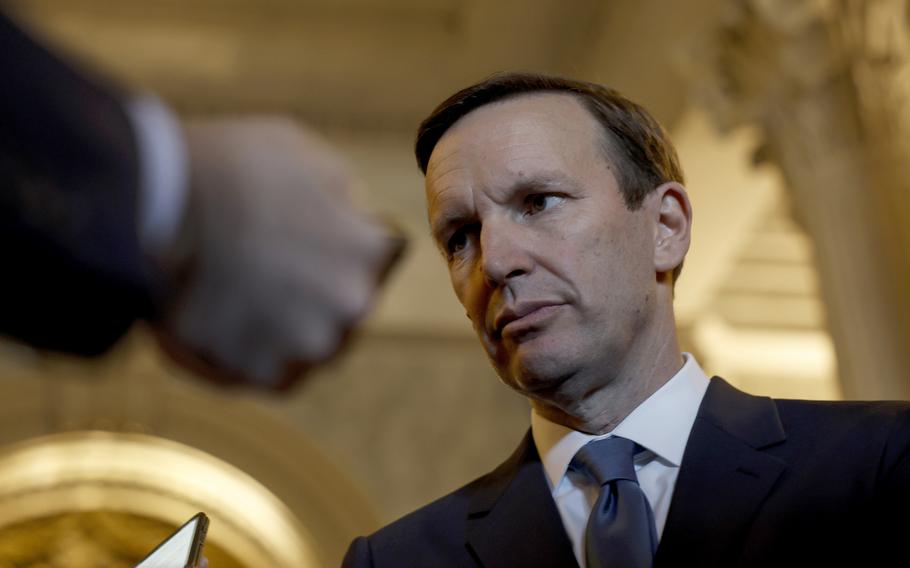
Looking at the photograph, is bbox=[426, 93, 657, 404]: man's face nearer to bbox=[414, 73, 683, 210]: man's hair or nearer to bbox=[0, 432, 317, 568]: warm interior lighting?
→ bbox=[414, 73, 683, 210]: man's hair

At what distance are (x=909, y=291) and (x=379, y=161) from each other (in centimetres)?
530

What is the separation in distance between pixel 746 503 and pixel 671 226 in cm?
56

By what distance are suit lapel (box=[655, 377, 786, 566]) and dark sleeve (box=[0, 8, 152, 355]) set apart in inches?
43.3

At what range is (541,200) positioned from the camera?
2.11m

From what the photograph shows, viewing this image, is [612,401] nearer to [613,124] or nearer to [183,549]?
[613,124]

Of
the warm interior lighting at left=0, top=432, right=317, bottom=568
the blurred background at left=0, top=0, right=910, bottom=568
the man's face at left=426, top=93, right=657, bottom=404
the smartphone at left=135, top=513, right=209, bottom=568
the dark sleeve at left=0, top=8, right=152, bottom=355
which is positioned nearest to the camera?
the dark sleeve at left=0, top=8, right=152, bottom=355

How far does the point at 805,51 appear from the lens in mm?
6648

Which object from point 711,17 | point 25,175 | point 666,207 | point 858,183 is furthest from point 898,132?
point 25,175

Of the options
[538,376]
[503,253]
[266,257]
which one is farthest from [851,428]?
[266,257]

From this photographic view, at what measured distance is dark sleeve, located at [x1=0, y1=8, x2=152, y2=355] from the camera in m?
0.96

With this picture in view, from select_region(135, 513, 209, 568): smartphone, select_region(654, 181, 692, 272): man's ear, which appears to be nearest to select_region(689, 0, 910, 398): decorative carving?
select_region(654, 181, 692, 272): man's ear

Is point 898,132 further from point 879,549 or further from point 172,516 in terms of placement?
point 172,516

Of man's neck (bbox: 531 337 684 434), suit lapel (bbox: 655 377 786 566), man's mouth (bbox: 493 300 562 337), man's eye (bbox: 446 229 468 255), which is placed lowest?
suit lapel (bbox: 655 377 786 566)

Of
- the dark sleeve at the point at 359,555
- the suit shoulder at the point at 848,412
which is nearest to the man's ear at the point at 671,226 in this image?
the suit shoulder at the point at 848,412
